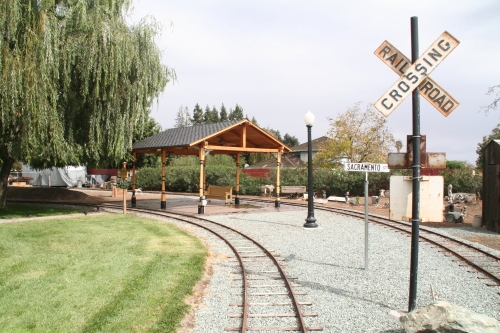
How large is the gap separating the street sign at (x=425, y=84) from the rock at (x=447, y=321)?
2165 millimetres

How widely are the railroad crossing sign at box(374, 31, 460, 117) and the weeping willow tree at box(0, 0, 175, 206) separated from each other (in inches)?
478

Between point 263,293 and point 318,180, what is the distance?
2270cm

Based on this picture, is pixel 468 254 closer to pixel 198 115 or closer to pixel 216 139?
pixel 216 139

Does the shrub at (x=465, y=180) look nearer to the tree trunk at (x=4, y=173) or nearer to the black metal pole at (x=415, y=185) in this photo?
the black metal pole at (x=415, y=185)

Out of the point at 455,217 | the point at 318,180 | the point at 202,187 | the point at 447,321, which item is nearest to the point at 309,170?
the point at 202,187

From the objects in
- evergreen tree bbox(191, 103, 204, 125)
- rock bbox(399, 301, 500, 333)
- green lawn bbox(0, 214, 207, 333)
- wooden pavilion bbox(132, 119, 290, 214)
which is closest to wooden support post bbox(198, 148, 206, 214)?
wooden pavilion bbox(132, 119, 290, 214)

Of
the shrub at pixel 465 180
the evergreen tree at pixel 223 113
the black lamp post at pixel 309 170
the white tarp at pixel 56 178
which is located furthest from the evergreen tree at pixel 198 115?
the black lamp post at pixel 309 170

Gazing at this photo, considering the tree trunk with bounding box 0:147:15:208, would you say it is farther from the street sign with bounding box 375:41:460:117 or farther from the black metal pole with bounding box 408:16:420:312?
the black metal pole with bounding box 408:16:420:312

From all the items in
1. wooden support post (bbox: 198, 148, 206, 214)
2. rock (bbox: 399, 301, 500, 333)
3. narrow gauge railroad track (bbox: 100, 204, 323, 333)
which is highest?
wooden support post (bbox: 198, 148, 206, 214)

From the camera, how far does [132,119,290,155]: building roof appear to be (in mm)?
18109

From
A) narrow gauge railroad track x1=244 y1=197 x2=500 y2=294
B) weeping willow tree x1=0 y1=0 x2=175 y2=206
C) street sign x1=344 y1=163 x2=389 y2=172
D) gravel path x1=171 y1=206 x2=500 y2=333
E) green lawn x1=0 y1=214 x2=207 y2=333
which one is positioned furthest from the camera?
weeping willow tree x1=0 y1=0 x2=175 y2=206

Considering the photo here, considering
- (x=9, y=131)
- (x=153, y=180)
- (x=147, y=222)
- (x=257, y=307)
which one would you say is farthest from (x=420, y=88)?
(x=153, y=180)

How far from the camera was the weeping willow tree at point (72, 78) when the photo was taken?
13.8m

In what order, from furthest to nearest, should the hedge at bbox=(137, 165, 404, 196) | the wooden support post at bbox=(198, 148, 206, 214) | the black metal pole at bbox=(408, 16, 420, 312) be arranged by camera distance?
the hedge at bbox=(137, 165, 404, 196) → the wooden support post at bbox=(198, 148, 206, 214) → the black metal pole at bbox=(408, 16, 420, 312)
